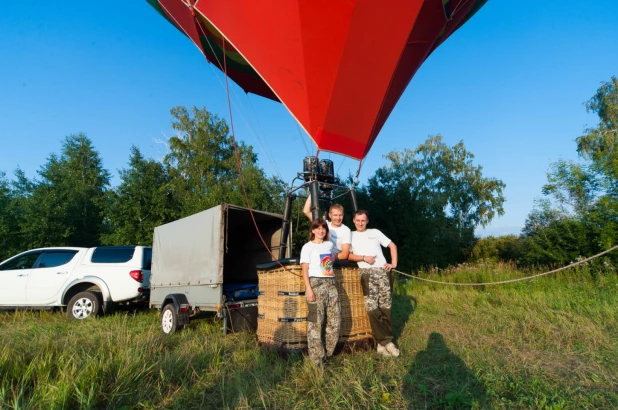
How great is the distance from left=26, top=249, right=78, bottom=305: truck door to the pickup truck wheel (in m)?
0.55

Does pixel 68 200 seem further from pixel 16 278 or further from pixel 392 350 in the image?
pixel 392 350

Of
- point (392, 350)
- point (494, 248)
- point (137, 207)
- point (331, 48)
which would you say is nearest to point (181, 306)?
point (392, 350)

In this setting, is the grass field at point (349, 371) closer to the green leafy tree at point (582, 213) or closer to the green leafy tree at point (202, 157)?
the green leafy tree at point (582, 213)

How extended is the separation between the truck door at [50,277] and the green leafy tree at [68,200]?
1644 cm

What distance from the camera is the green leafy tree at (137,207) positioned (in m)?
22.7

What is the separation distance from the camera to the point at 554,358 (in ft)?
14.1

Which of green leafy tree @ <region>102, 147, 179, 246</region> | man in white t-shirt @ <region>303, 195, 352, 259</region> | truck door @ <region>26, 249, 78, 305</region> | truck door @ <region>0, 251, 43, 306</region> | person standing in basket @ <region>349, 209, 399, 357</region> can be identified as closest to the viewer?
person standing in basket @ <region>349, 209, 399, 357</region>

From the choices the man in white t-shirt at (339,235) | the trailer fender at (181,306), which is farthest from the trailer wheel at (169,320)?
the man in white t-shirt at (339,235)

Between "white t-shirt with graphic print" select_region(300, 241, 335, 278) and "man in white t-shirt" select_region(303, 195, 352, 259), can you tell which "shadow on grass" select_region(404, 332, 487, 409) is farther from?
"man in white t-shirt" select_region(303, 195, 352, 259)

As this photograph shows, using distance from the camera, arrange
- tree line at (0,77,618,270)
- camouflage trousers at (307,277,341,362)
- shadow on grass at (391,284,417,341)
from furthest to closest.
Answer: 1. tree line at (0,77,618,270)
2. shadow on grass at (391,284,417,341)
3. camouflage trousers at (307,277,341,362)

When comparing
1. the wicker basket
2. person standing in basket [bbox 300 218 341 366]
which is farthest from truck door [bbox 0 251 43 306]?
person standing in basket [bbox 300 218 341 366]

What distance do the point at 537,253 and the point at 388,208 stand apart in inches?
332

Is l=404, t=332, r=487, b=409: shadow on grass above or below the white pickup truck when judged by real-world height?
below

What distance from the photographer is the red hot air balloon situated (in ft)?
23.0
